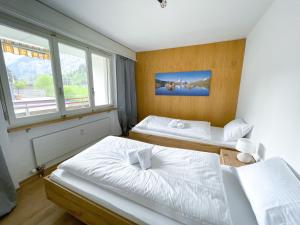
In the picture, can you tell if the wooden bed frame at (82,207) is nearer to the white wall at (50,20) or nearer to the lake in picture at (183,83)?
the white wall at (50,20)

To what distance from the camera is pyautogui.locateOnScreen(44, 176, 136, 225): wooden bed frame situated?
3.07ft

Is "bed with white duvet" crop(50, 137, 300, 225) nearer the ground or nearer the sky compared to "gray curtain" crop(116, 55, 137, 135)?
nearer the ground

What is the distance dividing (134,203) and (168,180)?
32 centimetres

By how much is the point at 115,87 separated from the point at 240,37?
9.63 feet

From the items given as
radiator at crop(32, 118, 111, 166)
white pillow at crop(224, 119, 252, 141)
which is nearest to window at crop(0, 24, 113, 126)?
radiator at crop(32, 118, 111, 166)

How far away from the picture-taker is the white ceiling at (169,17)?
160 centimetres

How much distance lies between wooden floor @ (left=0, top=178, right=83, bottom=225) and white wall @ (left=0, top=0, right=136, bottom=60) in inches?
83.1

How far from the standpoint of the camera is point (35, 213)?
4.37 ft

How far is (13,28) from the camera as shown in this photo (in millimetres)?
1521

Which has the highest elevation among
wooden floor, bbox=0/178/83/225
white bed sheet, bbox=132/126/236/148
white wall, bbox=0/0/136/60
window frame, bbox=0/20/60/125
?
white wall, bbox=0/0/136/60

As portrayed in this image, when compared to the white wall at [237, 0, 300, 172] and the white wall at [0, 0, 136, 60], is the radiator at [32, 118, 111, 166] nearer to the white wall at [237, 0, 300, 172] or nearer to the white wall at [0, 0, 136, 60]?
the white wall at [0, 0, 136, 60]

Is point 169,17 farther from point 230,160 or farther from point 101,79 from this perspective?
point 230,160

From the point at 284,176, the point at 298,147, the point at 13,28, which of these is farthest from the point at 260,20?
the point at 13,28

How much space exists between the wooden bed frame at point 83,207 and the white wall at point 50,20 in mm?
1854
